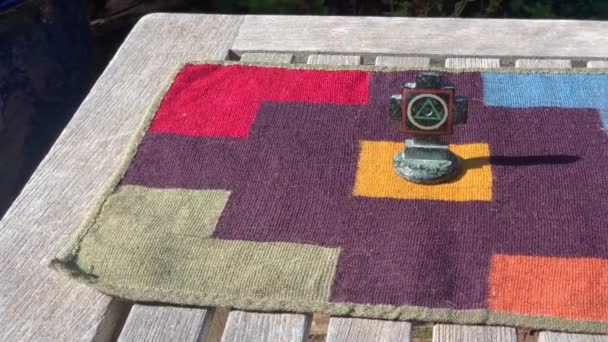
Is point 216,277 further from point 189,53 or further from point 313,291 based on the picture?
point 189,53

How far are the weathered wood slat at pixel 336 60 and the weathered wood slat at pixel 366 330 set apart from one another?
686mm

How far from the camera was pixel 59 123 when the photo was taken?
2305 millimetres

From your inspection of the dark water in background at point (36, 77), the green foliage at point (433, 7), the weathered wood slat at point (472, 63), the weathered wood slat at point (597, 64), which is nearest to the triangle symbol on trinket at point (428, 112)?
the weathered wood slat at point (472, 63)

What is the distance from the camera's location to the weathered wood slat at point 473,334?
995 mm

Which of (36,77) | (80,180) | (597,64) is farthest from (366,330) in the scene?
(36,77)

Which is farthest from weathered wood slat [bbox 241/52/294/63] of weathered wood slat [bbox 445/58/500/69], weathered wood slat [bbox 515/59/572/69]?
weathered wood slat [bbox 515/59/572/69]

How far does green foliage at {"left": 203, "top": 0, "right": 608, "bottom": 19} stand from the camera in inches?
110

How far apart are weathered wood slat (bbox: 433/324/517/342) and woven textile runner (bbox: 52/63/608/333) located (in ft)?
0.03

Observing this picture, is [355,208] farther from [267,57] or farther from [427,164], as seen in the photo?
[267,57]

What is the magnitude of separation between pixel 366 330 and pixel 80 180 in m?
0.52

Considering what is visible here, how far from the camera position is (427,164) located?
1.23 meters

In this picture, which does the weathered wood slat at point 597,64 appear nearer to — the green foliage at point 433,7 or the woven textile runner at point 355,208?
the woven textile runner at point 355,208

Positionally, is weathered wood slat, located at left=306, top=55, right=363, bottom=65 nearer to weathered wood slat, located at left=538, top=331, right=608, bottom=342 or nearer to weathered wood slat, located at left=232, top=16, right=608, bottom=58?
weathered wood slat, located at left=232, top=16, right=608, bottom=58

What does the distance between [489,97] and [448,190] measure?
285mm
